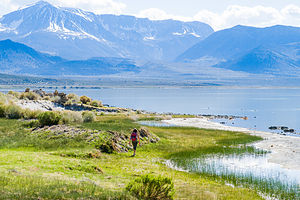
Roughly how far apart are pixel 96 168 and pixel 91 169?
0.43 m

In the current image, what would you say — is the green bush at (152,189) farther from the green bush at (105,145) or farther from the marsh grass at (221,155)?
the green bush at (105,145)

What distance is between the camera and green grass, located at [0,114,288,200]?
14.9 m

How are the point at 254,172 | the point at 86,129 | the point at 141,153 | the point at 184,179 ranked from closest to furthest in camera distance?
the point at 184,179, the point at 254,172, the point at 141,153, the point at 86,129

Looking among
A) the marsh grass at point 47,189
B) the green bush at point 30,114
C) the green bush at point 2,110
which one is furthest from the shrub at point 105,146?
the green bush at point 2,110

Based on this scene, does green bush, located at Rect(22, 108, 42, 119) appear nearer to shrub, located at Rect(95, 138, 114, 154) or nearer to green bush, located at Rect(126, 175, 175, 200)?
shrub, located at Rect(95, 138, 114, 154)

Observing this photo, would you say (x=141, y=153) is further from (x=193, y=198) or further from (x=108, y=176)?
(x=193, y=198)

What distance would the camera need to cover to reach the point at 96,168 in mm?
21344

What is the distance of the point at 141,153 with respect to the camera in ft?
101

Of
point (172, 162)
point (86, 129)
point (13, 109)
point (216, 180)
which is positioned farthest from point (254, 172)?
point (13, 109)

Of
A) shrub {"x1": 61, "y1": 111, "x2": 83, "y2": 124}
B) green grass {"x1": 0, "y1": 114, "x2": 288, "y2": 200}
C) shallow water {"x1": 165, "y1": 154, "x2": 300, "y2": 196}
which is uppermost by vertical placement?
shrub {"x1": 61, "y1": 111, "x2": 83, "y2": 124}

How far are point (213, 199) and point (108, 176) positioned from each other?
6042mm

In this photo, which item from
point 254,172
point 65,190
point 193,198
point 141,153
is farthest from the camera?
point 141,153

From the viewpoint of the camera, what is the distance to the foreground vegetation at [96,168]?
578 inches

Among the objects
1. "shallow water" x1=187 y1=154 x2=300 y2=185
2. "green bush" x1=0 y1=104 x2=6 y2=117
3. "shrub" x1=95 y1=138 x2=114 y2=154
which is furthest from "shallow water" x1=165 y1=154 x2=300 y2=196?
"green bush" x1=0 y1=104 x2=6 y2=117
